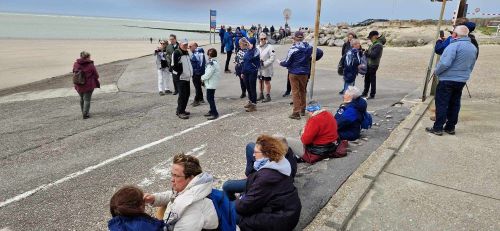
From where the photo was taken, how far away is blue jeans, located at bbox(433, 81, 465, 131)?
609 cm

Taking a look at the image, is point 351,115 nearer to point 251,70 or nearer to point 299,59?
point 299,59

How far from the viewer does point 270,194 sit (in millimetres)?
3189

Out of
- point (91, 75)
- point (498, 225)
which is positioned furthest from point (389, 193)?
point (91, 75)

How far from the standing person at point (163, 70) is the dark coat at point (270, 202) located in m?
8.50

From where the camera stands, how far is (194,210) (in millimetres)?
2709

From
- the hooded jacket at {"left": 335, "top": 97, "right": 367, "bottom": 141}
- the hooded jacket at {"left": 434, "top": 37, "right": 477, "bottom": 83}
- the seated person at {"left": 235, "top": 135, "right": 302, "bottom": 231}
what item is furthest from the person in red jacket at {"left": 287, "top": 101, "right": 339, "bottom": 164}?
the hooded jacket at {"left": 434, "top": 37, "right": 477, "bottom": 83}

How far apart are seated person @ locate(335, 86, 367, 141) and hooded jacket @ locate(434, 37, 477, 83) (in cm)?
158

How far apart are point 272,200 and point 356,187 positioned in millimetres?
1625

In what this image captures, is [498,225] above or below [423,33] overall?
below

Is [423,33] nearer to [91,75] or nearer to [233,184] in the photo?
[91,75]

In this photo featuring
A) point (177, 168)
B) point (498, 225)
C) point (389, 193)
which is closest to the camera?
point (177, 168)

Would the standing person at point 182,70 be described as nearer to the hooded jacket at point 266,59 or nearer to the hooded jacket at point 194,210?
the hooded jacket at point 266,59

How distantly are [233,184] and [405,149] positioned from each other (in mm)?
3255

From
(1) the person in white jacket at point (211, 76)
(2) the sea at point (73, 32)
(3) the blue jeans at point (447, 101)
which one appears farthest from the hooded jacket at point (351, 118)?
(2) the sea at point (73, 32)
